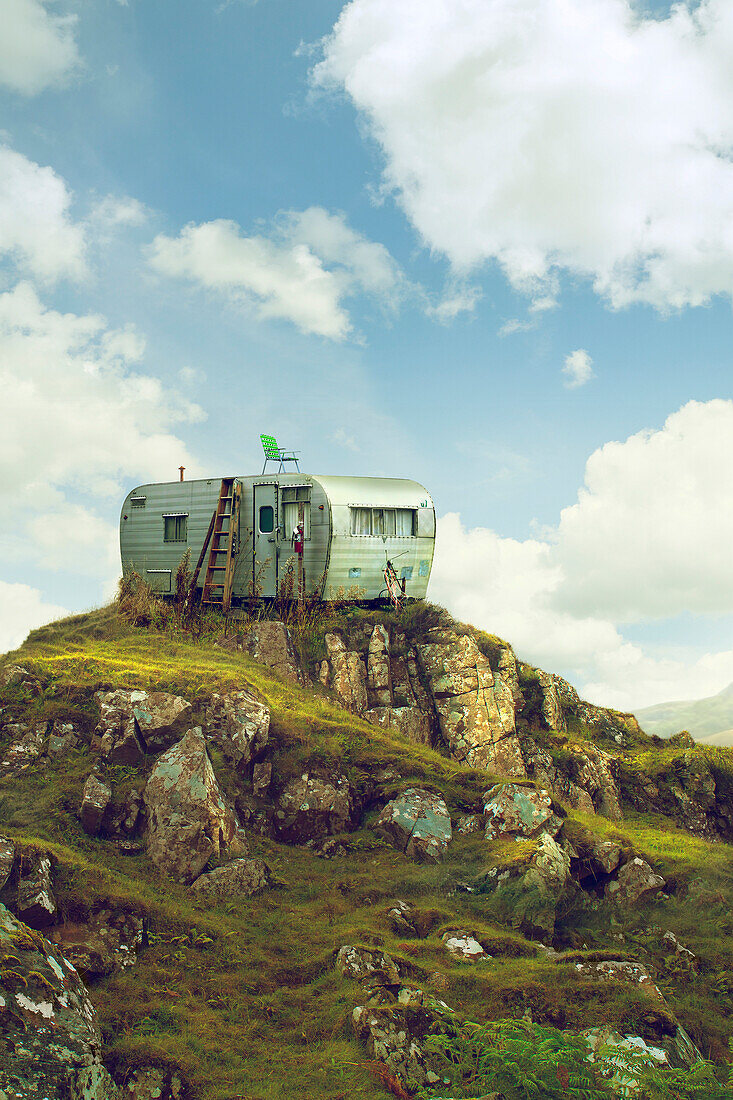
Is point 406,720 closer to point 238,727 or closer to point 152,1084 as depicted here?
point 238,727

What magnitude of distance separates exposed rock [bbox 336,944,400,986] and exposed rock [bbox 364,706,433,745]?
10.2m

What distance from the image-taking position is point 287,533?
23422mm

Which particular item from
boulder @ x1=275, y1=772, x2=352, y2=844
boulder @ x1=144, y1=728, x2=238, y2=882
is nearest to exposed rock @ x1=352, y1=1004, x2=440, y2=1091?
boulder @ x1=144, y1=728, x2=238, y2=882

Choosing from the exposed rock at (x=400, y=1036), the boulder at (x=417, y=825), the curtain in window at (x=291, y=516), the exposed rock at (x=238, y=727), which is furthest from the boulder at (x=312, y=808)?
the curtain in window at (x=291, y=516)

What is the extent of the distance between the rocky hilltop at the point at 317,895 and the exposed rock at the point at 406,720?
57 millimetres

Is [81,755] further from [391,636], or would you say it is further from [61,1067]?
[391,636]

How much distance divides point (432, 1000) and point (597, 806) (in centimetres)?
1374

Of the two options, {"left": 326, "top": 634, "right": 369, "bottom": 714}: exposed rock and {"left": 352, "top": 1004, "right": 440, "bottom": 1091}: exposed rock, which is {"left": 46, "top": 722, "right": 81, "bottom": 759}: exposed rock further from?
{"left": 352, "top": 1004, "right": 440, "bottom": 1091}: exposed rock

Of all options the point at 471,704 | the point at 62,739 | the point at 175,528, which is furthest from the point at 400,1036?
the point at 175,528

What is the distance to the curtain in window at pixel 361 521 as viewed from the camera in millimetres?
23453

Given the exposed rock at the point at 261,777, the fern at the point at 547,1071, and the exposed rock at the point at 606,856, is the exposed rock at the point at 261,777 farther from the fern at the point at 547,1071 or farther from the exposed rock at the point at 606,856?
the fern at the point at 547,1071

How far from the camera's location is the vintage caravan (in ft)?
75.7

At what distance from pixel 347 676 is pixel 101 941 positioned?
11.5 meters

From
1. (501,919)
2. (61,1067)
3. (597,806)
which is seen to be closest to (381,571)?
(597,806)
